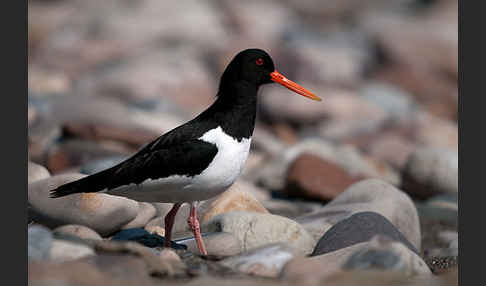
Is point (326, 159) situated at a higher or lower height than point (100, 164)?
lower

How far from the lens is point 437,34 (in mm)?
24578

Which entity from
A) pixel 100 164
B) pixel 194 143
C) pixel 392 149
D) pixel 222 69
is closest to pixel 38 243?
pixel 194 143

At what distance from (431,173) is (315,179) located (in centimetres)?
198

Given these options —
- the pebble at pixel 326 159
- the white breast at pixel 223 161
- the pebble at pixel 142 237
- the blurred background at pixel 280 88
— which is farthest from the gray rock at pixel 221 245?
the pebble at pixel 326 159

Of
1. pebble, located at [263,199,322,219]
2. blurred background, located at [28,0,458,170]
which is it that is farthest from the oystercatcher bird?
blurred background, located at [28,0,458,170]

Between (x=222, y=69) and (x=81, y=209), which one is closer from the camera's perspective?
(x=81, y=209)

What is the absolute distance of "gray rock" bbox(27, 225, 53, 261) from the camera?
18.9 feet

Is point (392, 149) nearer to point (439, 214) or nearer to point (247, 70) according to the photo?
point (439, 214)

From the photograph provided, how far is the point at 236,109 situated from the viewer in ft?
24.6

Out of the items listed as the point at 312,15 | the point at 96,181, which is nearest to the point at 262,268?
the point at 96,181

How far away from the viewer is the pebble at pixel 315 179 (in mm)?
12008

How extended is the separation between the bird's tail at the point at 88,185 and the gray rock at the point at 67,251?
1.30 meters

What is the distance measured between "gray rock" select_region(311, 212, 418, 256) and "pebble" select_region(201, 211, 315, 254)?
10.5 inches

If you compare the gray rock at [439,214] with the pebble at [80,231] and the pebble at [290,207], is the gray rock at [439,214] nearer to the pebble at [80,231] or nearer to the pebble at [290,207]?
the pebble at [290,207]
